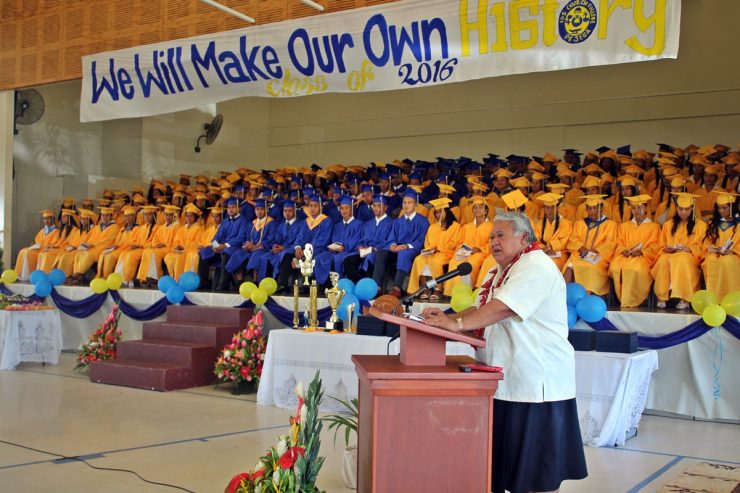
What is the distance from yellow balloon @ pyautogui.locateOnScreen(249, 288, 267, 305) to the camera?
8682mm

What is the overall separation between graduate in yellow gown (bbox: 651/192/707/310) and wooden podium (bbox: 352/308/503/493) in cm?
546

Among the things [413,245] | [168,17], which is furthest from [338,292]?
[168,17]

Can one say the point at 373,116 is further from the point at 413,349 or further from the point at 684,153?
the point at 413,349

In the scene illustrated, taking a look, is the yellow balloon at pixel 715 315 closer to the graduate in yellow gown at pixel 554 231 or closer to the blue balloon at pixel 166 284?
the graduate in yellow gown at pixel 554 231

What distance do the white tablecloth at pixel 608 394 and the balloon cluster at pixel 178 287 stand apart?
5.14m

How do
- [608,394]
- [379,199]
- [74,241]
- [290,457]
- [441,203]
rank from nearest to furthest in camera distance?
[290,457] → [608,394] → [441,203] → [379,199] → [74,241]

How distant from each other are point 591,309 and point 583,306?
77 mm

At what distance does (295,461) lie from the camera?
10.6 feet

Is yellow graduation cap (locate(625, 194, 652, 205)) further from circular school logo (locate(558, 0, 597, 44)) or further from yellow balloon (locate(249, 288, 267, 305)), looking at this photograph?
yellow balloon (locate(249, 288, 267, 305))

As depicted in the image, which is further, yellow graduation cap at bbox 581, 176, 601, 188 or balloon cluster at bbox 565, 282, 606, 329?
yellow graduation cap at bbox 581, 176, 601, 188

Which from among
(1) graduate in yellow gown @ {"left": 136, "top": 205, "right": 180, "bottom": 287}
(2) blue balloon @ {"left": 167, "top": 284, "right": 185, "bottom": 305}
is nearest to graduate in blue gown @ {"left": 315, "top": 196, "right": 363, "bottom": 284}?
(2) blue balloon @ {"left": 167, "top": 284, "right": 185, "bottom": 305}

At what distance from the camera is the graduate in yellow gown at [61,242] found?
1248cm

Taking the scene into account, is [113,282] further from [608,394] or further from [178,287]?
[608,394]

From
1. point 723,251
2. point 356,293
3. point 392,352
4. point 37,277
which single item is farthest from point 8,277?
point 723,251
